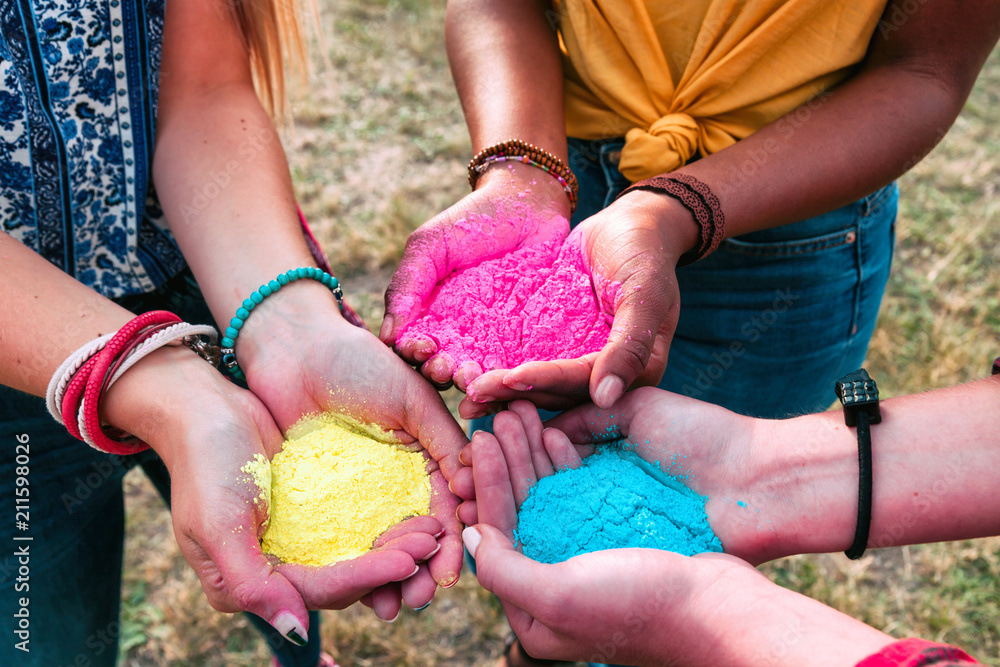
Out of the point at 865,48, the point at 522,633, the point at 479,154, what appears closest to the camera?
the point at 522,633

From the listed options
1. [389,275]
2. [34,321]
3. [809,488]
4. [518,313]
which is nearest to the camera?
[34,321]

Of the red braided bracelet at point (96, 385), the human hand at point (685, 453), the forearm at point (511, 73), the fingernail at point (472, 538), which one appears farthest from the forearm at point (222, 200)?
the fingernail at point (472, 538)

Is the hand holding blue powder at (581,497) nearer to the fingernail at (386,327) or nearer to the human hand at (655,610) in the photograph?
the human hand at (655,610)

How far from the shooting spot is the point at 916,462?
1.62m

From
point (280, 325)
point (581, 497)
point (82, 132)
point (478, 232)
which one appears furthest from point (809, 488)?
point (82, 132)

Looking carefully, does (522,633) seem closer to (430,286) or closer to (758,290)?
(430,286)

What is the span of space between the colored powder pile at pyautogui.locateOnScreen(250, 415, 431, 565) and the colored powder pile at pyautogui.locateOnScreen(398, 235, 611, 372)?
0.33m

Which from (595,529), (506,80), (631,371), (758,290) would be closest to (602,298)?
(631,371)

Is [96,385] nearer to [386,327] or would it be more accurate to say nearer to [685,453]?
[386,327]

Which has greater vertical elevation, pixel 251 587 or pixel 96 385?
pixel 96 385

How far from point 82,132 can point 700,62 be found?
5.42 ft

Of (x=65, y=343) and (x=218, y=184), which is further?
(x=218, y=184)

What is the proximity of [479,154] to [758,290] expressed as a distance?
97 centimetres

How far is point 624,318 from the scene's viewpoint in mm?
1764
